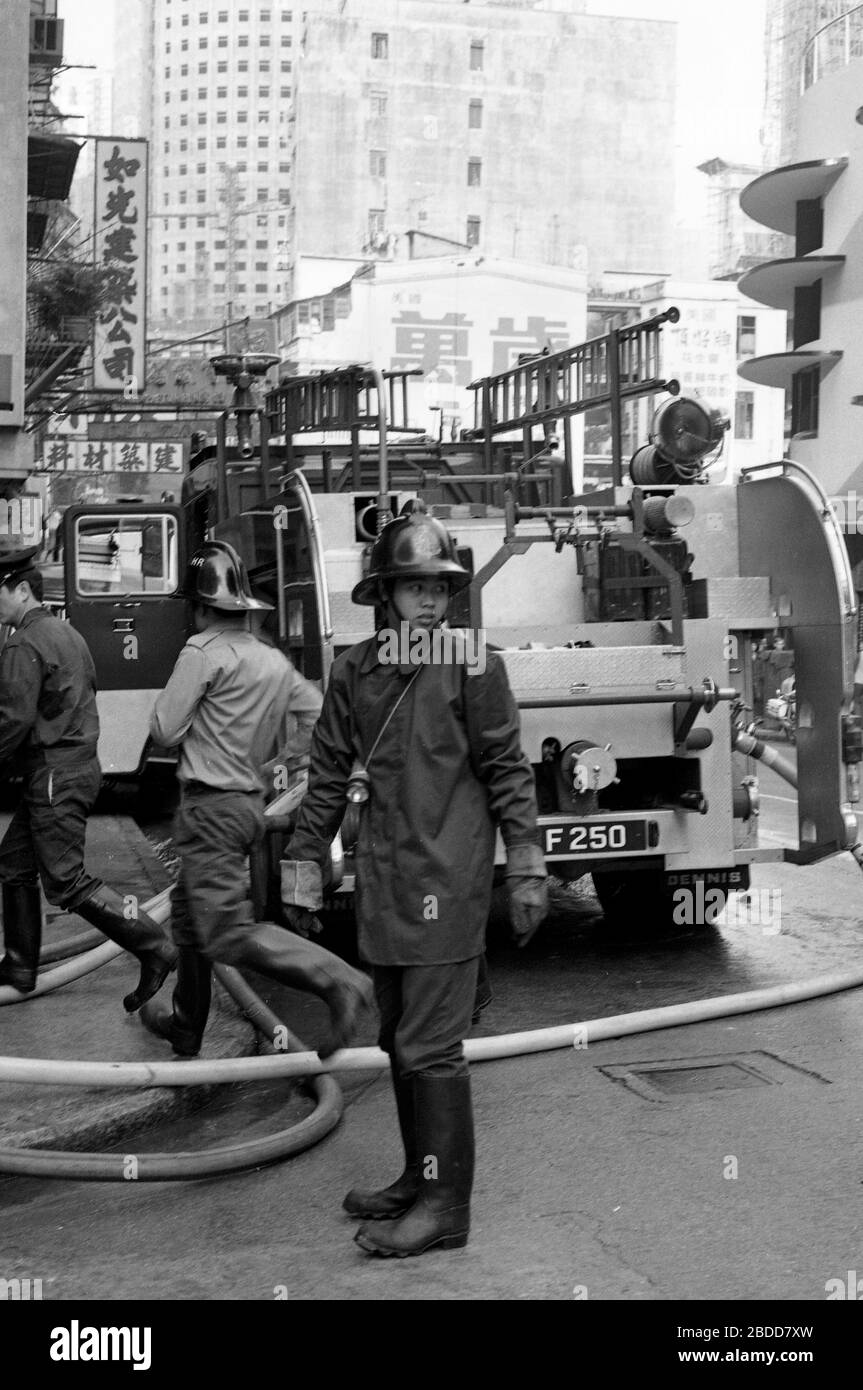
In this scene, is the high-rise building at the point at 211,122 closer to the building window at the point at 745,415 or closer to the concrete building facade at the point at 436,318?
the concrete building facade at the point at 436,318

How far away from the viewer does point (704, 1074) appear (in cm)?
594

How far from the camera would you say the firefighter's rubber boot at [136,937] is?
21.4 ft

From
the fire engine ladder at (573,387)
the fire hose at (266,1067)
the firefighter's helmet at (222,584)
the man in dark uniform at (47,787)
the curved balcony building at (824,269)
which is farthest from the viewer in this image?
the curved balcony building at (824,269)

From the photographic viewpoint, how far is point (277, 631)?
8438 mm

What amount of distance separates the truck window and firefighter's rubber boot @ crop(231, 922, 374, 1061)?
22.6 feet

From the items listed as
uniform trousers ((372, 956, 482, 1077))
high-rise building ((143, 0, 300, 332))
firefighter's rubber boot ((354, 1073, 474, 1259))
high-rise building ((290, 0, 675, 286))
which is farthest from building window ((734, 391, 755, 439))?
high-rise building ((143, 0, 300, 332))

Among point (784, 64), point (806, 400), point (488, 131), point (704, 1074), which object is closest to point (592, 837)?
point (704, 1074)

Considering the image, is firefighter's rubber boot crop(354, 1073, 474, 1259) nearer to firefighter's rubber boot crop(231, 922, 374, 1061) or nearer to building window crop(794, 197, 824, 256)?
firefighter's rubber boot crop(231, 922, 374, 1061)

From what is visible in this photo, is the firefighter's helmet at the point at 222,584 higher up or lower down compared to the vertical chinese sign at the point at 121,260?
lower down

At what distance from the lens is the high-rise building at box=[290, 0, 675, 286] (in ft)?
221

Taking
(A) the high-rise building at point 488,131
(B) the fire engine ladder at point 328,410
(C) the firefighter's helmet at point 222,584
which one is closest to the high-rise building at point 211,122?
(A) the high-rise building at point 488,131

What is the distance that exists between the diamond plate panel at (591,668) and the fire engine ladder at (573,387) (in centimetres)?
175
